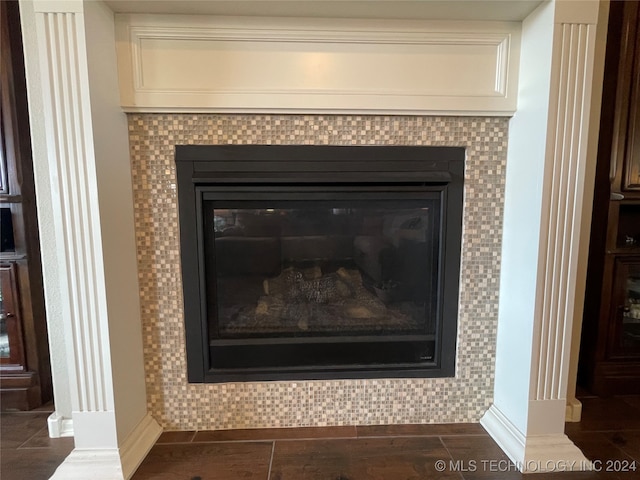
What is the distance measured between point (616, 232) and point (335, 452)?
1573 mm

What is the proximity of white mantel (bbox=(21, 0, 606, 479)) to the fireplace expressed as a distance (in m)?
0.20

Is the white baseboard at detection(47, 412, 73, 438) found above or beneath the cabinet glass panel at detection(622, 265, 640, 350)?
beneath

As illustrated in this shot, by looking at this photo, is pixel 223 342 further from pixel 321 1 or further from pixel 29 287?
pixel 321 1

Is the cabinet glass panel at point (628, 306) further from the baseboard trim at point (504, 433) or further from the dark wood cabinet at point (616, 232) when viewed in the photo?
the baseboard trim at point (504, 433)

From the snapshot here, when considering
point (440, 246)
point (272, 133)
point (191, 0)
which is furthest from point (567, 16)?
point (191, 0)

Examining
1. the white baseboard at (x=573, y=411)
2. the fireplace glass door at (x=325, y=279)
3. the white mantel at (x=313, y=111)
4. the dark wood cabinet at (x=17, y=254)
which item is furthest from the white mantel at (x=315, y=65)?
the white baseboard at (x=573, y=411)

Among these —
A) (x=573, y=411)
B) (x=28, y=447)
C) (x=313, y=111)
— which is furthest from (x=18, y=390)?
(x=573, y=411)

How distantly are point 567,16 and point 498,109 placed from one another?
1.07ft

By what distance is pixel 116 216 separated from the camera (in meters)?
1.31

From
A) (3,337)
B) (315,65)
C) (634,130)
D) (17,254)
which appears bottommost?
(3,337)

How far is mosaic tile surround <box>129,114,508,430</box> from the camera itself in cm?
142

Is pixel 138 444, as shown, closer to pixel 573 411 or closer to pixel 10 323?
pixel 10 323

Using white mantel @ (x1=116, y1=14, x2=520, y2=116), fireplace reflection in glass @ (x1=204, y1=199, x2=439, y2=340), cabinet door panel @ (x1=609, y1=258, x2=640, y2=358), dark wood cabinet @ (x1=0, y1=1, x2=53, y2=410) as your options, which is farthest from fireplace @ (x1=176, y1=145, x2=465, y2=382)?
cabinet door panel @ (x1=609, y1=258, x2=640, y2=358)

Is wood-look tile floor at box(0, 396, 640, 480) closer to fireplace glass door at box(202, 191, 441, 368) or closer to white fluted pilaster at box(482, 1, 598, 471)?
white fluted pilaster at box(482, 1, 598, 471)
